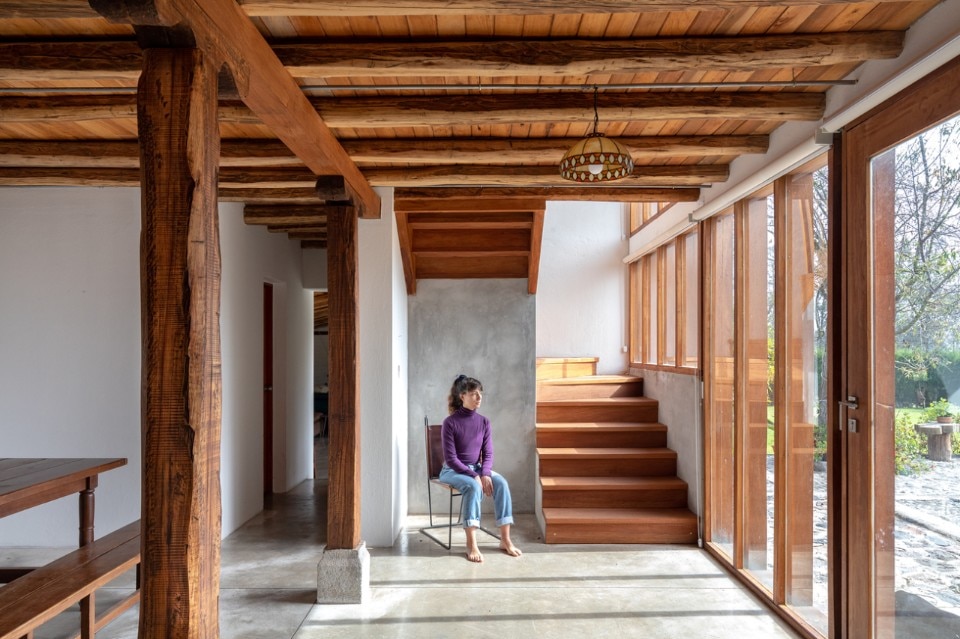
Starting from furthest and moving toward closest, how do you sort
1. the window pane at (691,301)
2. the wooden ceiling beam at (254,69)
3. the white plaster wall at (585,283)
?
the white plaster wall at (585,283) → the window pane at (691,301) → the wooden ceiling beam at (254,69)

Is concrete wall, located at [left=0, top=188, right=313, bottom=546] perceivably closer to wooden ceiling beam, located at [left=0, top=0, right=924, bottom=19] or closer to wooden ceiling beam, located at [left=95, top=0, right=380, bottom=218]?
wooden ceiling beam, located at [left=95, top=0, right=380, bottom=218]

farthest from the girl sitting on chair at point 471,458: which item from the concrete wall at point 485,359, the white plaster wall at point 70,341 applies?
the white plaster wall at point 70,341

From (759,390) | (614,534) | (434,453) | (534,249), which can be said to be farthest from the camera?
(534,249)

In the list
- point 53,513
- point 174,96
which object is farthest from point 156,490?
point 53,513

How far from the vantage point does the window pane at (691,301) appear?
588cm

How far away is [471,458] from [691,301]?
7.19 feet

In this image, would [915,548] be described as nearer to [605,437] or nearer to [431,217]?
[605,437]

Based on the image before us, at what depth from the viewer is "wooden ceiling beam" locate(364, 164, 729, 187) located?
16.0ft

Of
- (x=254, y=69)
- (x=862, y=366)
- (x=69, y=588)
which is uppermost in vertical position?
(x=254, y=69)

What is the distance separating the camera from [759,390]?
14.3 feet

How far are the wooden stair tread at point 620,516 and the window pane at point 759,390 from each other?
0.92 metres

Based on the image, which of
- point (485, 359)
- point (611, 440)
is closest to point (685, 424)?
point (611, 440)

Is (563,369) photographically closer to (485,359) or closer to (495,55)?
(485,359)

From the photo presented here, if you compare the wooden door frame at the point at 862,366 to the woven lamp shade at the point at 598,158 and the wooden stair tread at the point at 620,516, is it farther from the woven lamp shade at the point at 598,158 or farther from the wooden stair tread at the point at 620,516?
the wooden stair tread at the point at 620,516
